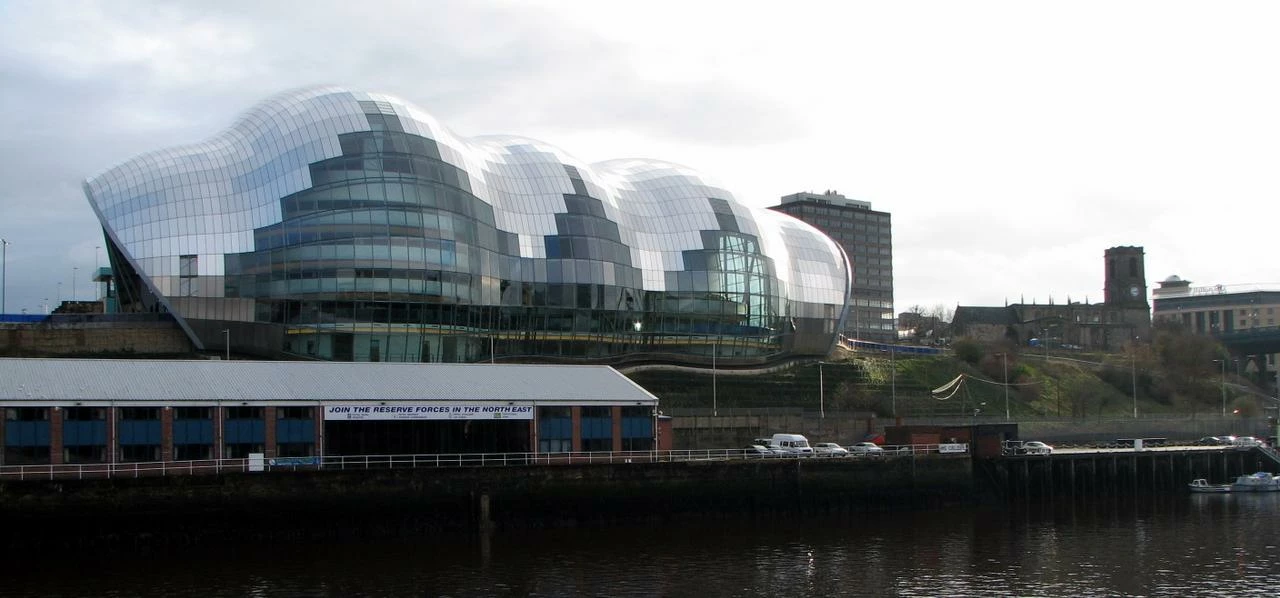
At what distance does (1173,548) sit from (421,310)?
55.4 m

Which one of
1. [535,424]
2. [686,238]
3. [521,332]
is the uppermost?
[686,238]

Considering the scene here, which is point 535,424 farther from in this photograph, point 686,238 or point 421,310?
point 686,238

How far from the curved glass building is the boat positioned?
36.0m

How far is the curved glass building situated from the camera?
92.4 metres

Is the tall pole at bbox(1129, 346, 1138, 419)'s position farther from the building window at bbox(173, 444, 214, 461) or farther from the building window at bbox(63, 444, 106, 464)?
the building window at bbox(63, 444, 106, 464)

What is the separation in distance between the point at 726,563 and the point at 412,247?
157 ft

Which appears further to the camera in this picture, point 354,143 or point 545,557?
point 354,143

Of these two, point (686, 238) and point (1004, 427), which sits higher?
point (686, 238)

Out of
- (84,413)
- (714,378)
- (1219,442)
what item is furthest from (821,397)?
(84,413)

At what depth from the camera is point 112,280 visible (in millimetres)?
108312

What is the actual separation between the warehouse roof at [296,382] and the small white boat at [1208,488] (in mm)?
41679

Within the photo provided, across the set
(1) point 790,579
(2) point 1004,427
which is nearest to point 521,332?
(2) point 1004,427

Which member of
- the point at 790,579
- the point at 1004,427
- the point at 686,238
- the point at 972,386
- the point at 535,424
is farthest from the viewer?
the point at 972,386

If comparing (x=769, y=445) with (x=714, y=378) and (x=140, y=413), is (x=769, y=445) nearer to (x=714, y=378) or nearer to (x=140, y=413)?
(x=714, y=378)
